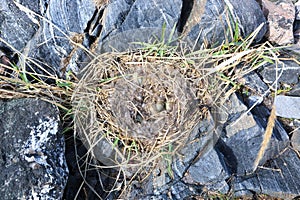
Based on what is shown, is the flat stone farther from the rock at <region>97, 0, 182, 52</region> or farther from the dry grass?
the rock at <region>97, 0, 182, 52</region>

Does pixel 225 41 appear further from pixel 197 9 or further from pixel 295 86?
pixel 295 86

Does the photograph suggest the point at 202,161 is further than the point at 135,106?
No

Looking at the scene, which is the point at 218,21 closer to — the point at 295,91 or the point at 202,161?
the point at 295,91

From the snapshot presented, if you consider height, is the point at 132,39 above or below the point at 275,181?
above

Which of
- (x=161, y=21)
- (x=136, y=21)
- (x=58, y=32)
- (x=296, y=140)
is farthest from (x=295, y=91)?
(x=58, y=32)

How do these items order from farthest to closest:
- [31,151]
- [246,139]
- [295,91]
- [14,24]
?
1. [14,24]
2. [295,91]
3. [246,139]
4. [31,151]

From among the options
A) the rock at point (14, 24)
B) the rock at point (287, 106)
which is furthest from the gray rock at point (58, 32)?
the rock at point (287, 106)

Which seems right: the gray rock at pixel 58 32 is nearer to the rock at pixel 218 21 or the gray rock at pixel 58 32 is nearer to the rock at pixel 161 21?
the rock at pixel 161 21

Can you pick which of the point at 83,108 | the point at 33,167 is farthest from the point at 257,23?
the point at 33,167
